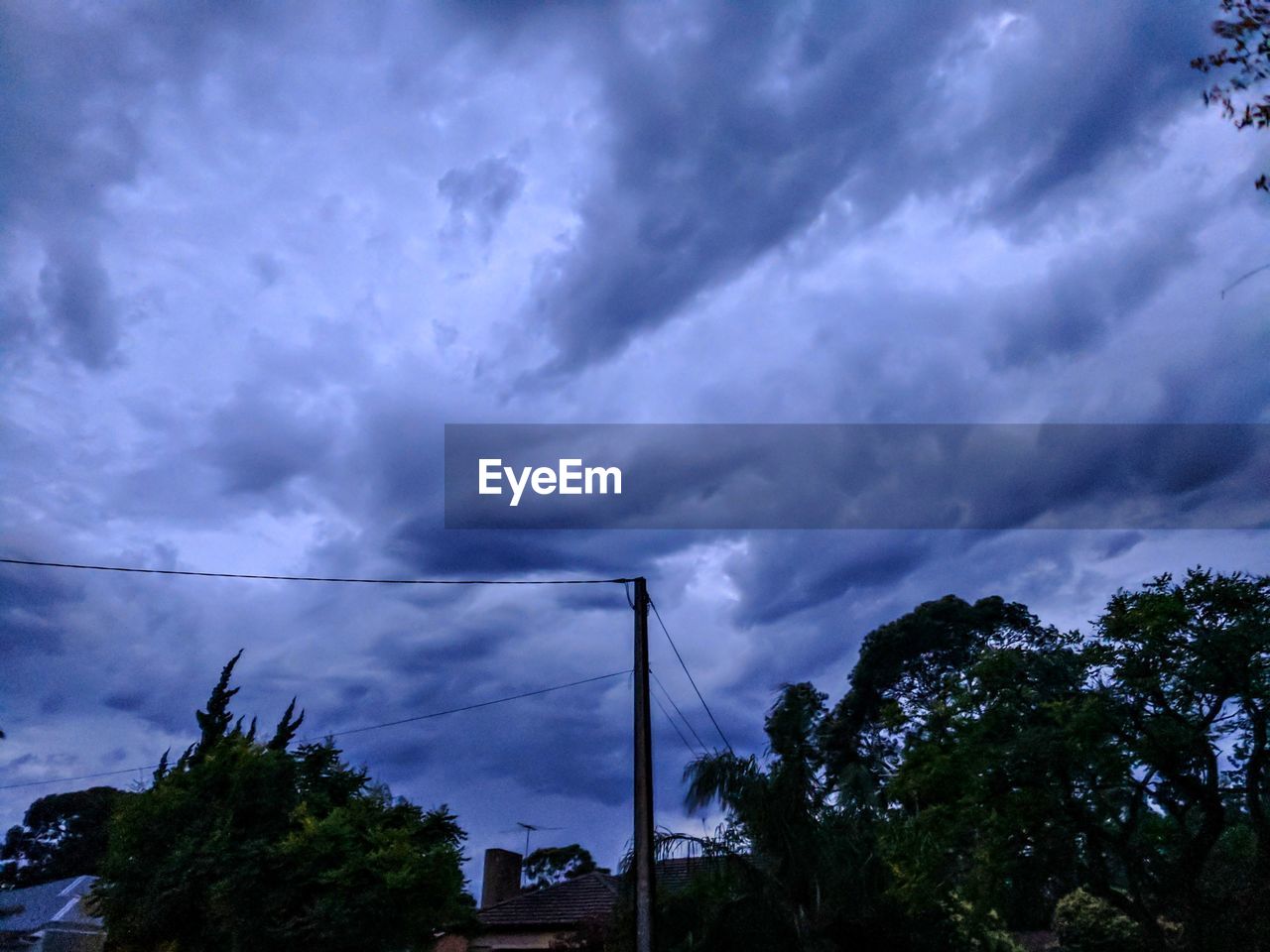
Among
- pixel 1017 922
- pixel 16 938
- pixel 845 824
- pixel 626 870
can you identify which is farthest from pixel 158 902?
pixel 1017 922

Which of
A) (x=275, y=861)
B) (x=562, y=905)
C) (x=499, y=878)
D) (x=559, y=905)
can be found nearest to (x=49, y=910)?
(x=499, y=878)

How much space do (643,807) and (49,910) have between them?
122 ft

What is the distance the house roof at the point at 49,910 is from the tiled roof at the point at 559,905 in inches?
639

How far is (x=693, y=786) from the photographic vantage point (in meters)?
24.4

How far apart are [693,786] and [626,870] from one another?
10.1ft

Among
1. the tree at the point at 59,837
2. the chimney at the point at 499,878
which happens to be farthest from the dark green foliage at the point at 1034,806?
the tree at the point at 59,837

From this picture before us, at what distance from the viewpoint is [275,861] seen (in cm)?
2516

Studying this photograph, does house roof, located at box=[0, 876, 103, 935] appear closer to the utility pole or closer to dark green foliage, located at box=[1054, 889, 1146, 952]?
the utility pole

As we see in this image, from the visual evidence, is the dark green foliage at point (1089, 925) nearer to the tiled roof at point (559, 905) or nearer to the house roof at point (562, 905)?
the house roof at point (562, 905)

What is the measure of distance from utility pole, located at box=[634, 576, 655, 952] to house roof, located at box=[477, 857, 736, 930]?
15.8 metres

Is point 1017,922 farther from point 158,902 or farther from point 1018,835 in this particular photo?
point 158,902

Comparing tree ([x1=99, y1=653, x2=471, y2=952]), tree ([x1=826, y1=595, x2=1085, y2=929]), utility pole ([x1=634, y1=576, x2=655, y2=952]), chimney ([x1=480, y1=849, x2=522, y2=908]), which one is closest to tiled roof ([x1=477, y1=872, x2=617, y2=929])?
chimney ([x1=480, y1=849, x2=522, y2=908])

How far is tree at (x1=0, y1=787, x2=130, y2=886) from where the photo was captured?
6906cm

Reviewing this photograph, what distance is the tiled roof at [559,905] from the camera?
3484 cm
